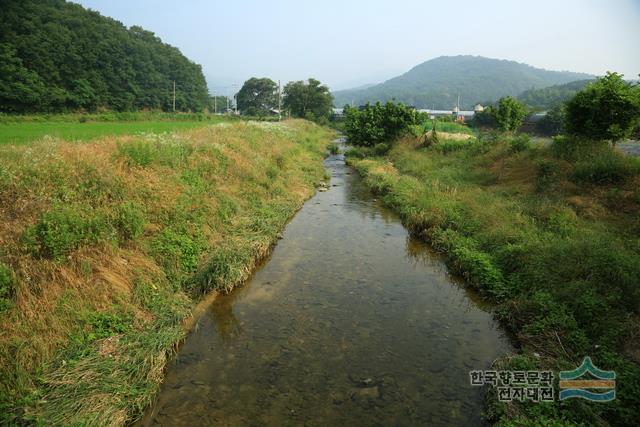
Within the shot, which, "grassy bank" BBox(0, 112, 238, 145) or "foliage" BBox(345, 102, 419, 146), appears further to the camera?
"grassy bank" BBox(0, 112, 238, 145)

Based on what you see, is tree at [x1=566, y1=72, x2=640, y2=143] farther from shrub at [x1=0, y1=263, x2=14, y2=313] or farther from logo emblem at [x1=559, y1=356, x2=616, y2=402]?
shrub at [x1=0, y1=263, x2=14, y2=313]

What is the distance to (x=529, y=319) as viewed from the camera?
25.8 ft

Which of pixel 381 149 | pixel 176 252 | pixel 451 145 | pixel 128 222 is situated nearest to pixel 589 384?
pixel 176 252

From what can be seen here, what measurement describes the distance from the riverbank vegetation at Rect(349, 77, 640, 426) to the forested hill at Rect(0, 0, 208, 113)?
53560 mm

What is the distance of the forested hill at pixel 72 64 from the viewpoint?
4991 cm

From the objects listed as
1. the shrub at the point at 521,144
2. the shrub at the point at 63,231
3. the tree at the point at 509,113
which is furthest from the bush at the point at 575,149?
the shrub at the point at 63,231

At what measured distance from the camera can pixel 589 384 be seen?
18.5ft

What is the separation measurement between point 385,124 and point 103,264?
28717 mm

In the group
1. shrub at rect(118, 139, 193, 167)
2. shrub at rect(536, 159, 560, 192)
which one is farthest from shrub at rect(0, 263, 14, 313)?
shrub at rect(536, 159, 560, 192)

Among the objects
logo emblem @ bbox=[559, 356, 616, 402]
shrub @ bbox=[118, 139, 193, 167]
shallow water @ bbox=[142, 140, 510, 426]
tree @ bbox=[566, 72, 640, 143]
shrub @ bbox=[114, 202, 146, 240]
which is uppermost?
tree @ bbox=[566, 72, 640, 143]

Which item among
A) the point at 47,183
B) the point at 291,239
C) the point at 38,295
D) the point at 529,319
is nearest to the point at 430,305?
the point at 529,319

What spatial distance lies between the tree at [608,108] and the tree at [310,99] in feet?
209

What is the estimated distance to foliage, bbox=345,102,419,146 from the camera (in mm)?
32125

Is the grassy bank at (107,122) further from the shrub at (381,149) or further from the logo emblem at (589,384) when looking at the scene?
the logo emblem at (589,384)
